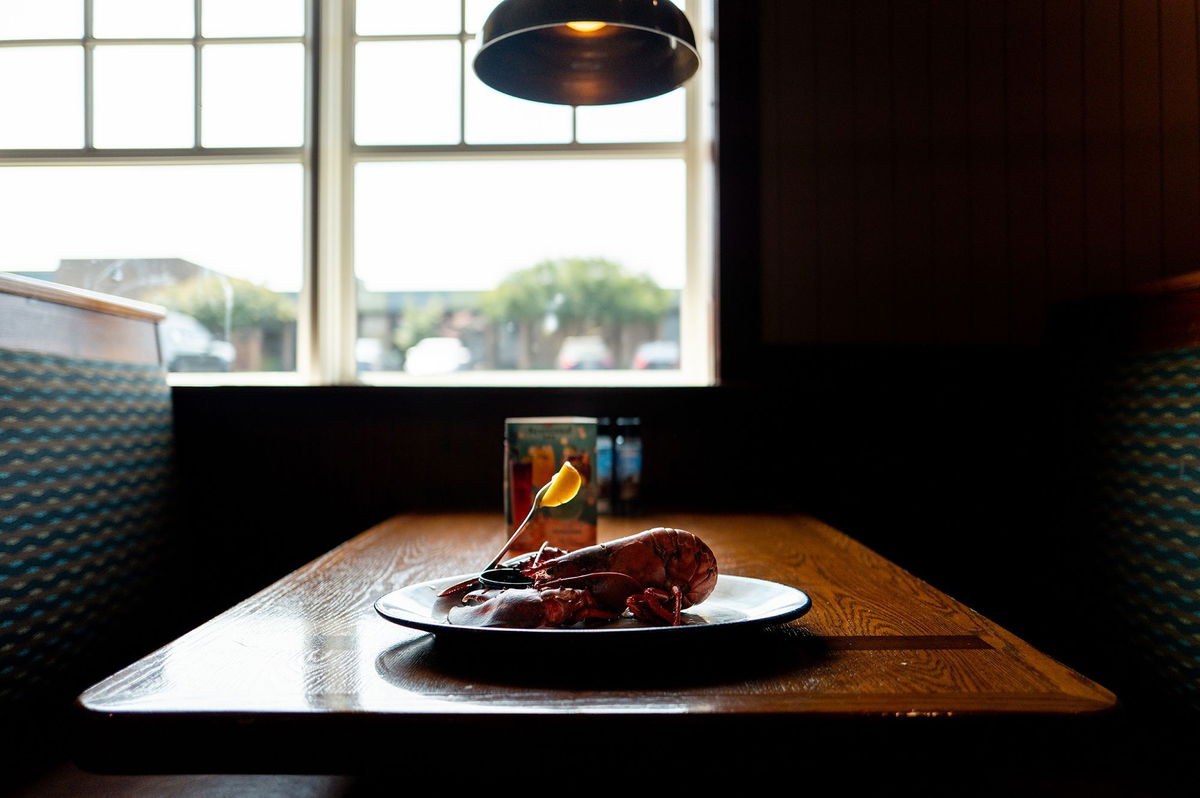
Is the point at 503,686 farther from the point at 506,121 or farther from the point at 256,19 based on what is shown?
the point at 256,19

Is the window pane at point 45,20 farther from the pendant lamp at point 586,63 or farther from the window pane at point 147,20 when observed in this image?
the pendant lamp at point 586,63

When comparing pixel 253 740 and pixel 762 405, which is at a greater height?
pixel 762 405

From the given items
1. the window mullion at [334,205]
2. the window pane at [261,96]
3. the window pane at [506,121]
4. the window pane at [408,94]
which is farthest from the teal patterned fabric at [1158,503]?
the window pane at [261,96]

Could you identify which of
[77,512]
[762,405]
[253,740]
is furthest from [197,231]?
[253,740]

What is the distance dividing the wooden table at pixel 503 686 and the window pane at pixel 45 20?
2.38 metres

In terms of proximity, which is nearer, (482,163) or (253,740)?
(253,740)

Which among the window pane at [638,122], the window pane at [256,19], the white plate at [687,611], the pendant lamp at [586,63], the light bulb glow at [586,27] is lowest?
the white plate at [687,611]

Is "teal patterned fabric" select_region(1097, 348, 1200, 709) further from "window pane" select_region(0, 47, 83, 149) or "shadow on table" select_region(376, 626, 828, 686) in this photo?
"window pane" select_region(0, 47, 83, 149)

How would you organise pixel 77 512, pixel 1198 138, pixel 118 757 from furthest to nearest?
pixel 1198 138
pixel 77 512
pixel 118 757

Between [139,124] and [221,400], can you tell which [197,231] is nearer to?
[139,124]

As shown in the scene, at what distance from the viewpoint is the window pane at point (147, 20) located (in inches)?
102

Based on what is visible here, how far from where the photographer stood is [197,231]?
2.59m

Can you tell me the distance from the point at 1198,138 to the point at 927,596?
202cm

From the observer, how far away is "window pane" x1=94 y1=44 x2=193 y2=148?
8.50 feet
